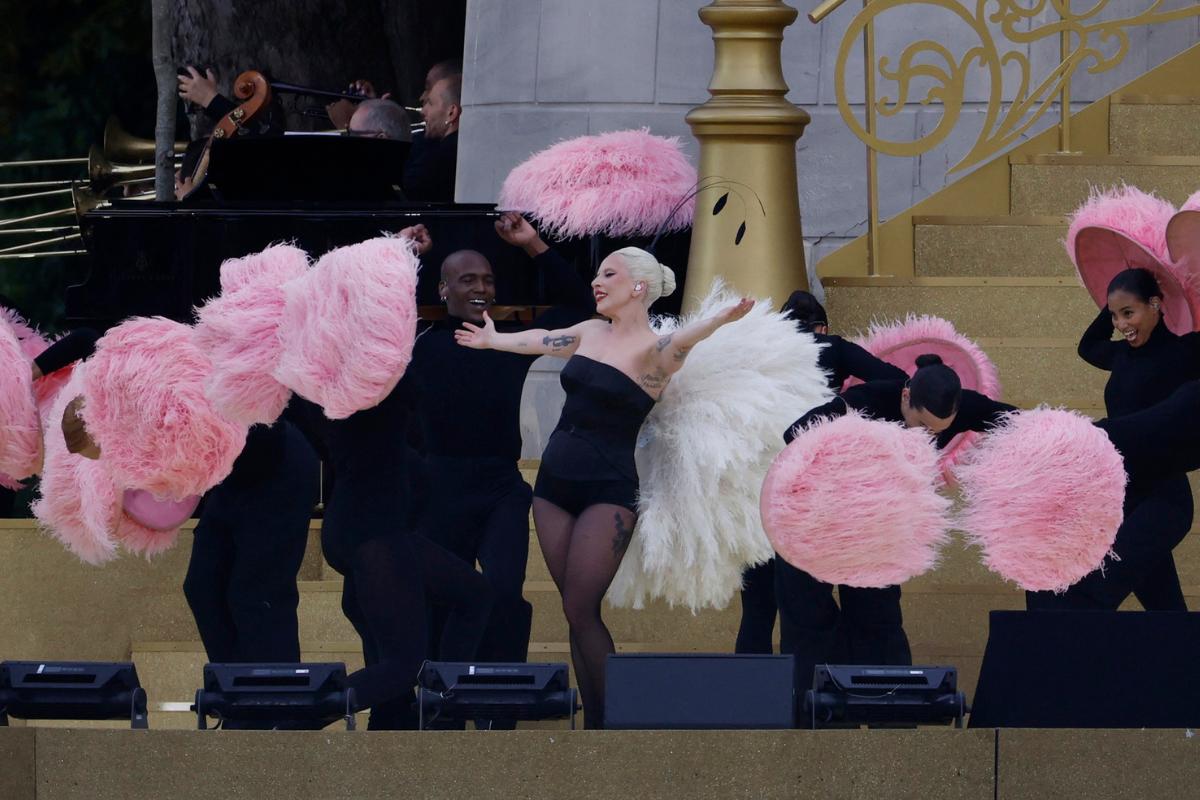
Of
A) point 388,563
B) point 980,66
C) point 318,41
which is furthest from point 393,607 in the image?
point 318,41

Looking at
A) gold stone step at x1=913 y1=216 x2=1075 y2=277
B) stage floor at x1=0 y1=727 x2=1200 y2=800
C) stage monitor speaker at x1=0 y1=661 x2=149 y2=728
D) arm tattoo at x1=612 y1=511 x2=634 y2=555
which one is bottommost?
stage floor at x1=0 y1=727 x2=1200 y2=800

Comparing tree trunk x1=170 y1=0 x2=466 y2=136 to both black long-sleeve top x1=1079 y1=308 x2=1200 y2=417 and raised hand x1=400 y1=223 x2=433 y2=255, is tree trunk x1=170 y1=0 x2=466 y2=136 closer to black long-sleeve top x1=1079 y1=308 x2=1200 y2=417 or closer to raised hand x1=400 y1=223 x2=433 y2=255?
raised hand x1=400 y1=223 x2=433 y2=255

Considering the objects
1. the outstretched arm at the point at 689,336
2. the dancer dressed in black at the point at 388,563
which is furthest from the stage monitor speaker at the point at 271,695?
the outstretched arm at the point at 689,336

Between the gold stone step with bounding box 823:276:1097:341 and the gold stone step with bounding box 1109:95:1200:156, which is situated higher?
the gold stone step with bounding box 1109:95:1200:156

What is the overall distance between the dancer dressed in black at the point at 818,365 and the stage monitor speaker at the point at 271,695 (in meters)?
1.38

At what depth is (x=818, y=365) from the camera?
7500mm

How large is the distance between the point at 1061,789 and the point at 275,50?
26.0 ft

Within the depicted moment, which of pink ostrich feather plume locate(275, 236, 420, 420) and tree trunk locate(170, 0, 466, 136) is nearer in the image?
pink ostrich feather plume locate(275, 236, 420, 420)

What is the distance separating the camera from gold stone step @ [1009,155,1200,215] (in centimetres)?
953

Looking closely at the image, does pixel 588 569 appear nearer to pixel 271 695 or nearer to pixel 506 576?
pixel 506 576

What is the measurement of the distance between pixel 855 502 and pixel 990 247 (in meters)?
3.32

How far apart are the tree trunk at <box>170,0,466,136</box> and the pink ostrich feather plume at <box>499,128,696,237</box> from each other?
3.29 metres

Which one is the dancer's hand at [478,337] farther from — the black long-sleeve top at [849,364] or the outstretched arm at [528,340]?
the black long-sleeve top at [849,364]

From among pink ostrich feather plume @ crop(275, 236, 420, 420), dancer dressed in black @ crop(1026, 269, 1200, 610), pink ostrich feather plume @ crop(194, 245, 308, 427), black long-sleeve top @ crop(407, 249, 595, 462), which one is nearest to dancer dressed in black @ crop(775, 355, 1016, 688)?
dancer dressed in black @ crop(1026, 269, 1200, 610)
